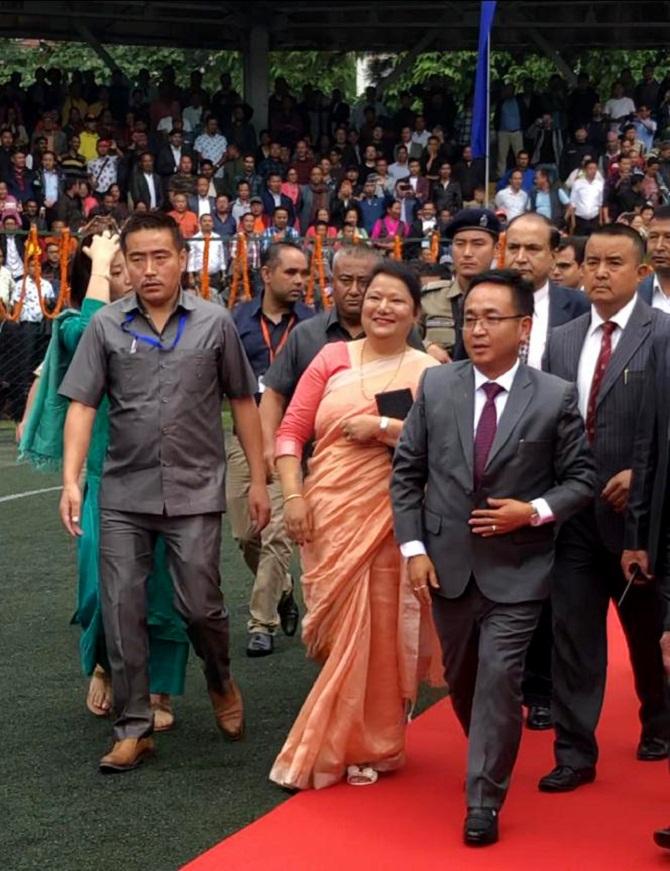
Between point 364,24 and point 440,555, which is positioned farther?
point 364,24

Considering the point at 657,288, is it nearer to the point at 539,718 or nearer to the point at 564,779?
the point at 539,718

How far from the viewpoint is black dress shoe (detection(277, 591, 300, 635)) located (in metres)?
7.88

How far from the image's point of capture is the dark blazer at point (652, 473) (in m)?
4.80

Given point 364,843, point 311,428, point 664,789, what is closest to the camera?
point 364,843

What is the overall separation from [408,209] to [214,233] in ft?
10.8

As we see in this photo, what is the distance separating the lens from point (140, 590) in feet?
18.9

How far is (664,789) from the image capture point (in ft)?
17.8

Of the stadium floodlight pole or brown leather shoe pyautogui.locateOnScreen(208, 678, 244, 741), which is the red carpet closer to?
brown leather shoe pyautogui.locateOnScreen(208, 678, 244, 741)

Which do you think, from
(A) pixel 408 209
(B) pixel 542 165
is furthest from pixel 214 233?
(B) pixel 542 165

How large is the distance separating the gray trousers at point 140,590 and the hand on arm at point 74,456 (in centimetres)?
19

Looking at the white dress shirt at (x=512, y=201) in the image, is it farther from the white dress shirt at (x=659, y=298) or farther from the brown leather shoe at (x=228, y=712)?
the brown leather shoe at (x=228, y=712)

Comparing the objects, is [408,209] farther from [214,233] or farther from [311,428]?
[311,428]

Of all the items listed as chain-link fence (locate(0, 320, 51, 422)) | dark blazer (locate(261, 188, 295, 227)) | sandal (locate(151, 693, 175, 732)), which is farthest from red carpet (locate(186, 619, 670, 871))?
dark blazer (locate(261, 188, 295, 227))

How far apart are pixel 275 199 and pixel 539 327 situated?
15.4 m
